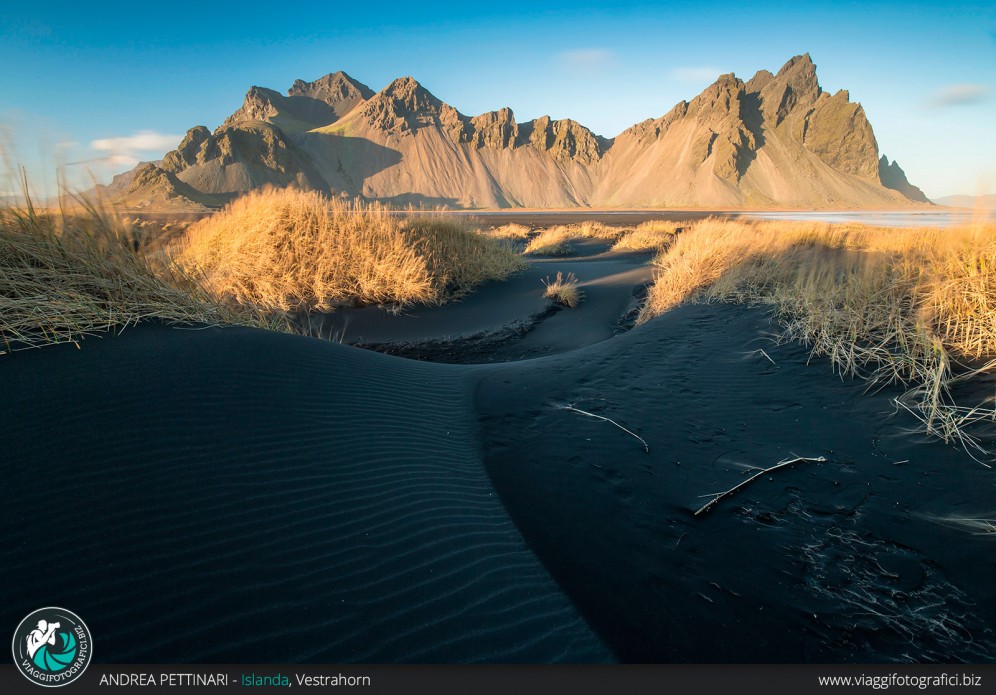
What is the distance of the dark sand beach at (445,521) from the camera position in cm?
150

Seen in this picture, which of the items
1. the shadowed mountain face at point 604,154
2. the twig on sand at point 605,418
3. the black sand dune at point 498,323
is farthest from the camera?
the shadowed mountain face at point 604,154

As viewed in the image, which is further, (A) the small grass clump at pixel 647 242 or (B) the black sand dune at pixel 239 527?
(A) the small grass clump at pixel 647 242

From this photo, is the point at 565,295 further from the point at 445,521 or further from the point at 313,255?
the point at 445,521

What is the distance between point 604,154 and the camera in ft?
323

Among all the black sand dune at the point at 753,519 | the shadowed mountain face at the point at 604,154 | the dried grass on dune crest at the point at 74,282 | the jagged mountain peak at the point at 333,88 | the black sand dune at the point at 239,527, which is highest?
the jagged mountain peak at the point at 333,88

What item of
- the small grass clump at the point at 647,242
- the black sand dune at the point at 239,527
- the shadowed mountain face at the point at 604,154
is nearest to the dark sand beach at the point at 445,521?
the black sand dune at the point at 239,527

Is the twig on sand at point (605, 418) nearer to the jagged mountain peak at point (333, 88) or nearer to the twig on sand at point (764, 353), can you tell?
the twig on sand at point (764, 353)

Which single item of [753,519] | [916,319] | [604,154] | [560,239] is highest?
[604,154]

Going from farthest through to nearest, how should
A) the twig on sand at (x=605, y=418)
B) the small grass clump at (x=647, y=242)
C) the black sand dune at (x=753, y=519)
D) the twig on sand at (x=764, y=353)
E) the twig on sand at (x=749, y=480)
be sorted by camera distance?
the small grass clump at (x=647, y=242)
the twig on sand at (x=764, y=353)
the twig on sand at (x=605, y=418)
the twig on sand at (x=749, y=480)
the black sand dune at (x=753, y=519)

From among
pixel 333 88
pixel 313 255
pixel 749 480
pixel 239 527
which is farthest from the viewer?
pixel 333 88

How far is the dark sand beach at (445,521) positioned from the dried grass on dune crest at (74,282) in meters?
0.22

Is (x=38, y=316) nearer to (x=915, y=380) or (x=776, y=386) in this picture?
(x=776, y=386)

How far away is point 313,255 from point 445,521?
8.54 m

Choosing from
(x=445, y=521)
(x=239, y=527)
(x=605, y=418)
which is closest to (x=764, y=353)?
(x=605, y=418)
